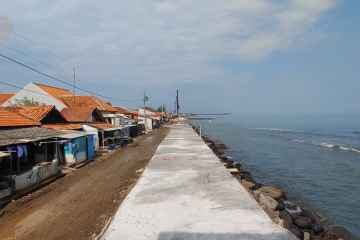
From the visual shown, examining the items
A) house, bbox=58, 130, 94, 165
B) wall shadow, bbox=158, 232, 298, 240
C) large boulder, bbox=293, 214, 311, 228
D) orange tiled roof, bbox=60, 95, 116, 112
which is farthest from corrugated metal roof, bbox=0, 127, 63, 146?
orange tiled roof, bbox=60, 95, 116, 112

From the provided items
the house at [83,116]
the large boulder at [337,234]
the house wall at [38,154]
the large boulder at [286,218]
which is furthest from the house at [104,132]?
the large boulder at [337,234]

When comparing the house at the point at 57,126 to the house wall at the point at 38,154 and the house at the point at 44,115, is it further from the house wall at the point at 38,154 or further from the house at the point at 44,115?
the house wall at the point at 38,154

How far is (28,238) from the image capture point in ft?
23.9

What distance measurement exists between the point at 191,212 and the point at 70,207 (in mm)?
5120

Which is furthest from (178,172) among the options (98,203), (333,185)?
(333,185)

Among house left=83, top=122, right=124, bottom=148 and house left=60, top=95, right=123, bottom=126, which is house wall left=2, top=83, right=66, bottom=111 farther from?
house left=83, top=122, right=124, bottom=148

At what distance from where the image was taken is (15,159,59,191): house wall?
35.6ft

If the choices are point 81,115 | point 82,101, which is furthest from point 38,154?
point 82,101

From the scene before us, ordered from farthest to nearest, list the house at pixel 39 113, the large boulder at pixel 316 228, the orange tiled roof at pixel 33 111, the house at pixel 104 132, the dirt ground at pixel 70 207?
the house at pixel 104 132 < the house at pixel 39 113 < the orange tiled roof at pixel 33 111 < the large boulder at pixel 316 228 < the dirt ground at pixel 70 207

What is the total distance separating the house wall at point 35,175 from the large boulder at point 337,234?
1283 centimetres

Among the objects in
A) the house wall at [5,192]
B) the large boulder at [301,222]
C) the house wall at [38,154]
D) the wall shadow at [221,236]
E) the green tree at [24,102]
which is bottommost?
the large boulder at [301,222]

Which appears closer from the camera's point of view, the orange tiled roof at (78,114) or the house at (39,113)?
the house at (39,113)

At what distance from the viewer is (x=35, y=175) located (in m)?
11.9

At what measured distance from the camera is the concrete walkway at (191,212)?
604 centimetres
